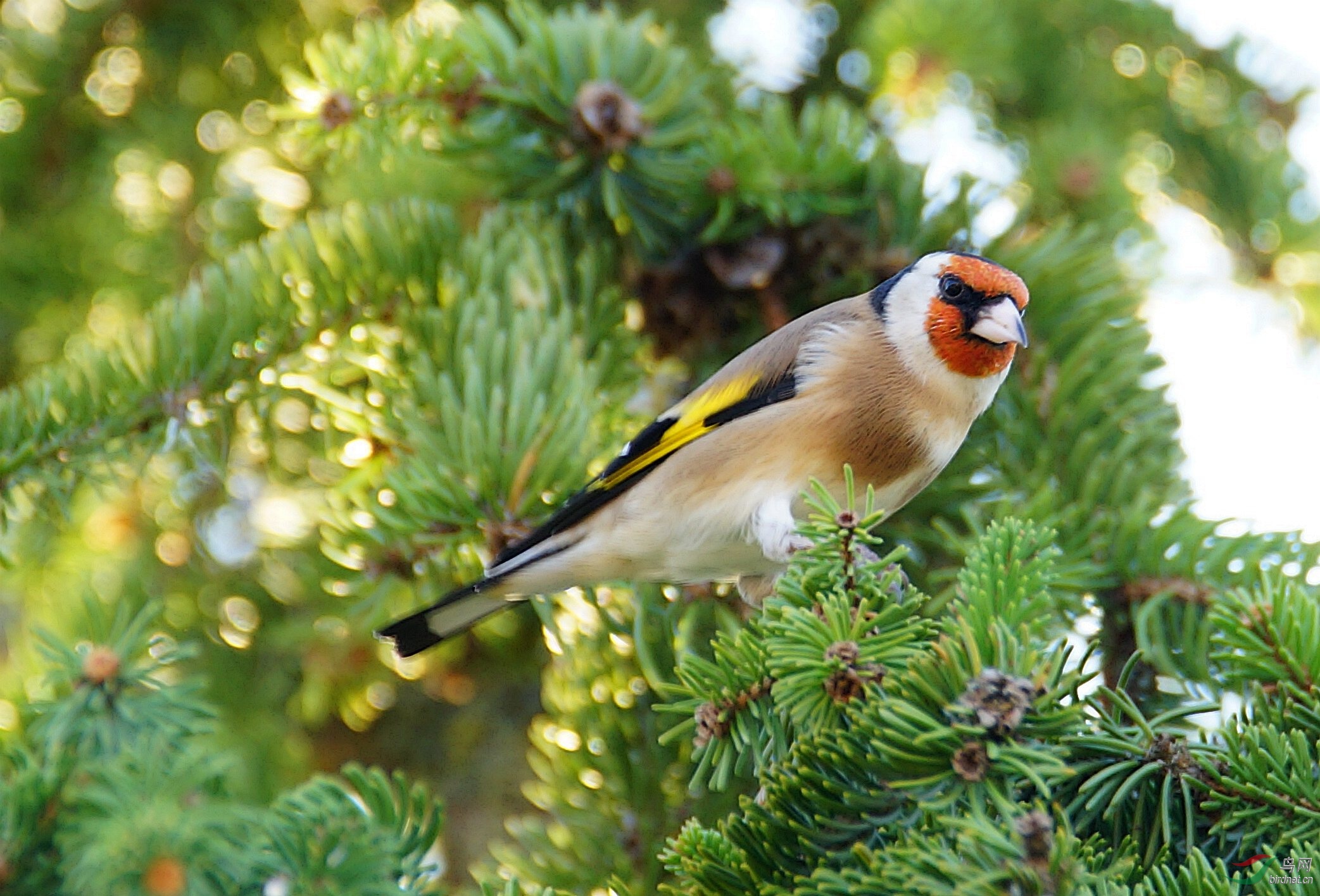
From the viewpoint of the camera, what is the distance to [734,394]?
8.32ft

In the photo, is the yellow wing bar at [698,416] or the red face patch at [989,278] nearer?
the red face patch at [989,278]

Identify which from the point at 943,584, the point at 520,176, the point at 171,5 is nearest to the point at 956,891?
the point at 943,584

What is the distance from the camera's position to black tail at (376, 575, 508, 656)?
232 cm

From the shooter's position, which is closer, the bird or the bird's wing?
the bird

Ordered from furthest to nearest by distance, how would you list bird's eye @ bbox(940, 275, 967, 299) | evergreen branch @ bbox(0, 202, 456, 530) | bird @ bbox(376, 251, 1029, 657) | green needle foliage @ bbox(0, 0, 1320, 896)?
bird's eye @ bbox(940, 275, 967, 299) → bird @ bbox(376, 251, 1029, 657) → evergreen branch @ bbox(0, 202, 456, 530) → green needle foliage @ bbox(0, 0, 1320, 896)

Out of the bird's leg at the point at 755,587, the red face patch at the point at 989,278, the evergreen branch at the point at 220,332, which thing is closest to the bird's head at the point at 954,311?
the red face patch at the point at 989,278

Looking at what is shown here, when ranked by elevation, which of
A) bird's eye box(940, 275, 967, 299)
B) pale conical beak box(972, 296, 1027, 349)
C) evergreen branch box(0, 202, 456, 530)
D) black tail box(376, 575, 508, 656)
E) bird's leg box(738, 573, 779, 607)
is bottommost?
black tail box(376, 575, 508, 656)

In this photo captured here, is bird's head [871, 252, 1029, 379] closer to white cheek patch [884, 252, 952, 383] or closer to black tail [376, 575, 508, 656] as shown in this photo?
white cheek patch [884, 252, 952, 383]

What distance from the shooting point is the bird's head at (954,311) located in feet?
7.92

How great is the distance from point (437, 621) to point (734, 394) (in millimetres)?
782

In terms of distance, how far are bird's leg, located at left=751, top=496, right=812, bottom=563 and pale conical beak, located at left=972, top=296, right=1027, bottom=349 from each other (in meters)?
0.52

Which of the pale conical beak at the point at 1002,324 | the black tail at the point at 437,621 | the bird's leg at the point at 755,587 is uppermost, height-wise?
the pale conical beak at the point at 1002,324

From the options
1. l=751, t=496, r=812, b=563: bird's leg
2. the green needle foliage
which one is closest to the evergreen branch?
the green needle foliage

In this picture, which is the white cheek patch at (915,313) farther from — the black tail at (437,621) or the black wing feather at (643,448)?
the black tail at (437,621)
